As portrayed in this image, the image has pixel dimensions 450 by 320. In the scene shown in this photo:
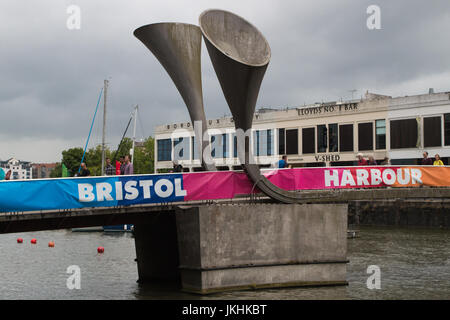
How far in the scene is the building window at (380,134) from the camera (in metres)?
65.7

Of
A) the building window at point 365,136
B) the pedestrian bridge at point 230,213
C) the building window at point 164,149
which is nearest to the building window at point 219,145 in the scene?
the building window at point 164,149

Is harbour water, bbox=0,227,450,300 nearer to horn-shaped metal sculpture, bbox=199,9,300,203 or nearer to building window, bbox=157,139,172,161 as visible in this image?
horn-shaped metal sculpture, bbox=199,9,300,203

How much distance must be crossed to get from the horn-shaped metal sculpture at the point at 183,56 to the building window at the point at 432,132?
42455 mm

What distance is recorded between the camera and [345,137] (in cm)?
6862

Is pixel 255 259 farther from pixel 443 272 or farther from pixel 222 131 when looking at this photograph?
pixel 222 131

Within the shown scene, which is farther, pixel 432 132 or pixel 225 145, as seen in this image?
pixel 225 145

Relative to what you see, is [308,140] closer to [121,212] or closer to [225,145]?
[225,145]

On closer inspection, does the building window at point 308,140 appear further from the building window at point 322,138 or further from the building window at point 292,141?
the building window at point 292,141

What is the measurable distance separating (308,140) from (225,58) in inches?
2078

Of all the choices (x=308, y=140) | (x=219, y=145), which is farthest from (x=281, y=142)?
(x=219, y=145)

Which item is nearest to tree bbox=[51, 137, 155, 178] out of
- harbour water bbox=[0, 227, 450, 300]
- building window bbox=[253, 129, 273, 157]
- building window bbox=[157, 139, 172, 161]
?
building window bbox=[157, 139, 172, 161]

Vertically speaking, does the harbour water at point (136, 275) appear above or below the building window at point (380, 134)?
below

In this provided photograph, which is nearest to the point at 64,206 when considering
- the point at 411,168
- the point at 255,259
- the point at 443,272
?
the point at 255,259

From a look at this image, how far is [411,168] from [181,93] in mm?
9209
